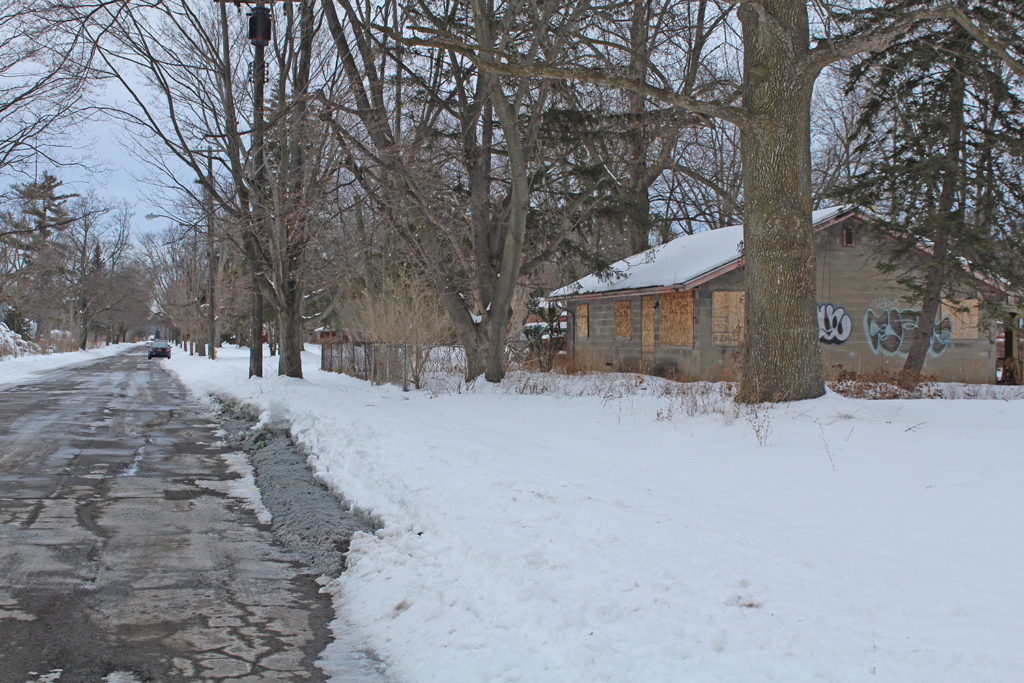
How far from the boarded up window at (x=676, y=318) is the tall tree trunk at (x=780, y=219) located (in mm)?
10976

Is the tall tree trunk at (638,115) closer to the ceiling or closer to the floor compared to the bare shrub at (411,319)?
closer to the ceiling

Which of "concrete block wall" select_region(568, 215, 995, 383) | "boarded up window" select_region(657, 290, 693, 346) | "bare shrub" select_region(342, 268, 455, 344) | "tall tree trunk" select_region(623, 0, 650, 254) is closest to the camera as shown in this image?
"tall tree trunk" select_region(623, 0, 650, 254)

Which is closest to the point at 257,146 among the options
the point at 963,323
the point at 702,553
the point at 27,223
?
the point at 702,553

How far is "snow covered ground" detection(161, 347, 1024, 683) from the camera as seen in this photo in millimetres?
3723

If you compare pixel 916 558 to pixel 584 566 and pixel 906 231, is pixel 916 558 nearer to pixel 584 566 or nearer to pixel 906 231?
pixel 584 566

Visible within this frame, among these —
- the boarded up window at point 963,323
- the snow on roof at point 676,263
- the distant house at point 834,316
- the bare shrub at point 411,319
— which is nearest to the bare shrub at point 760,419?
the snow on roof at point 676,263

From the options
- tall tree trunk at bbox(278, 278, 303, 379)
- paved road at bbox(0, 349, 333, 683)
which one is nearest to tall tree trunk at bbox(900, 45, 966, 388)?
paved road at bbox(0, 349, 333, 683)

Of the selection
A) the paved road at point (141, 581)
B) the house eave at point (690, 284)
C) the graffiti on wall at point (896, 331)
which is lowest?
the paved road at point (141, 581)

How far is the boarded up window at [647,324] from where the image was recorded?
947 inches

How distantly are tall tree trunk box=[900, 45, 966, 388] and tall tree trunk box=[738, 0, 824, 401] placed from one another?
776 centimetres

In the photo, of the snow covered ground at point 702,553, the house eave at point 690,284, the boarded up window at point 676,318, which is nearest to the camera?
the snow covered ground at point 702,553

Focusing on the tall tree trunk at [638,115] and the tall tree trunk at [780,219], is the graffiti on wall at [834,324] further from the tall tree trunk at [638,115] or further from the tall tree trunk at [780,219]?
the tall tree trunk at [780,219]

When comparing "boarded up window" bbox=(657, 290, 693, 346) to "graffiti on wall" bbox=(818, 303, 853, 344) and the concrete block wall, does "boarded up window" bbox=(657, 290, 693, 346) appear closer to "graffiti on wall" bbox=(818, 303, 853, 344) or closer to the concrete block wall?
the concrete block wall

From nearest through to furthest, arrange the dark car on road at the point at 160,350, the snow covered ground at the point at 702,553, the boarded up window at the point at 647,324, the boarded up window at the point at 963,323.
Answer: the snow covered ground at the point at 702,553, the boarded up window at the point at 963,323, the boarded up window at the point at 647,324, the dark car on road at the point at 160,350
